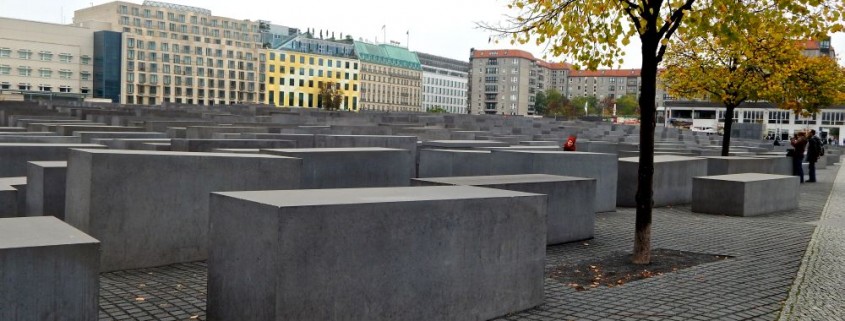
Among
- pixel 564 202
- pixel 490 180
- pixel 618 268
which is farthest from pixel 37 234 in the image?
pixel 564 202

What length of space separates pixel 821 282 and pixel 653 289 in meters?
1.79

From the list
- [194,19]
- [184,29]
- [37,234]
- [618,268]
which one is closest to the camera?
[37,234]

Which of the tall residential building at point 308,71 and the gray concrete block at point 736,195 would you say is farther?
the tall residential building at point 308,71

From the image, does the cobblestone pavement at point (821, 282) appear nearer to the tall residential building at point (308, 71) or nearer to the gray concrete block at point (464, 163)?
the gray concrete block at point (464, 163)

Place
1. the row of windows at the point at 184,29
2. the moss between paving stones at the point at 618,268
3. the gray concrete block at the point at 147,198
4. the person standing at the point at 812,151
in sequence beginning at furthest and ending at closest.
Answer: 1. the row of windows at the point at 184,29
2. the person standing at the point at 812,151
3. the moss between paving stones at the point at 618,268
4. the gray concrete block at the point at 147,198

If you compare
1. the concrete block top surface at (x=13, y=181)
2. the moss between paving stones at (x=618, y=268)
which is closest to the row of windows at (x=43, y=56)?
the concrete block top surface at (x=13, y=181)

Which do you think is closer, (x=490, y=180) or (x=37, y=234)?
(x=37, y=234)

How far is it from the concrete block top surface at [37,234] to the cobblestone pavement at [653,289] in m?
0.92

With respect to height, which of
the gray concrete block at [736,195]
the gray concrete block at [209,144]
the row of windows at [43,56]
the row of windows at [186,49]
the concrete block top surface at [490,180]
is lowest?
the gray concrete block at [736,195]

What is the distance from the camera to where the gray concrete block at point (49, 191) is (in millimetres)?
8906

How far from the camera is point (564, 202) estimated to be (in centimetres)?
1082

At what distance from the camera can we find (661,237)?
11.8 metres

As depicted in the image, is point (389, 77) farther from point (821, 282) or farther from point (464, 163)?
point (821, 282)

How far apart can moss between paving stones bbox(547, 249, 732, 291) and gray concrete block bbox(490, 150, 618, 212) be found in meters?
3.56
